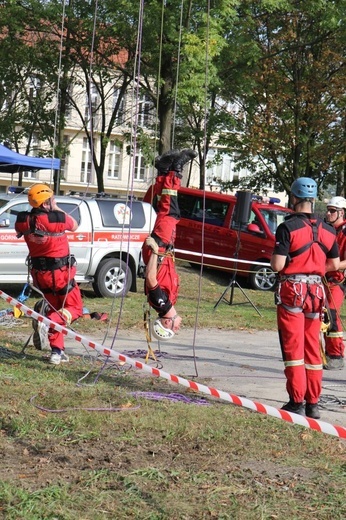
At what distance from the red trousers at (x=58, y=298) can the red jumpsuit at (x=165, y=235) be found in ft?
3.19

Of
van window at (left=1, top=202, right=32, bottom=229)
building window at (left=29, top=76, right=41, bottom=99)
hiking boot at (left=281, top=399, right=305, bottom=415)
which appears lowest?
hiking boot at (left=281, top=399, right=305, bottom=415)

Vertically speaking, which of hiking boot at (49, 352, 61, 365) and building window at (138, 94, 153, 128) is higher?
building window at (138, 94, 153, 128)

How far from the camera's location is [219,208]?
22.8m

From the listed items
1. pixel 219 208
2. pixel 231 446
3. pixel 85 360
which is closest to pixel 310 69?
pixel 219 208

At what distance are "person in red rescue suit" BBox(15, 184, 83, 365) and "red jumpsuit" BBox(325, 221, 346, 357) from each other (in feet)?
9.52

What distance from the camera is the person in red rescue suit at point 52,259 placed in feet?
30.2

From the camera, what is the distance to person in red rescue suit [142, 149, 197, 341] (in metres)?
8.61

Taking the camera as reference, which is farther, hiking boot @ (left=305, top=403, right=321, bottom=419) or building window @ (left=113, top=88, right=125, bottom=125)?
building window @ (left=113, top=88, right=125, bottom=125)

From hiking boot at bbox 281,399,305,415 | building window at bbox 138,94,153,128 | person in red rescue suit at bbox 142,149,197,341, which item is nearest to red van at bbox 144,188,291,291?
building window at bbox 138,94,153,128

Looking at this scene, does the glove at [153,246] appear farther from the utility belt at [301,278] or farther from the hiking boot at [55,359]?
the utility belt at [301,278]

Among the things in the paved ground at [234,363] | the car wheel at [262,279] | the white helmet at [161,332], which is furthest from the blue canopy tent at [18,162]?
the white helmet at [161,332]

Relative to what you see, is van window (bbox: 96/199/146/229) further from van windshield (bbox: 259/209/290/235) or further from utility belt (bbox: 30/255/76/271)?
utility belt (bbox: 30/255/76/271)

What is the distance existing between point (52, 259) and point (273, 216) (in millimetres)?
13588

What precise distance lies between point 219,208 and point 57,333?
14.0 meters
